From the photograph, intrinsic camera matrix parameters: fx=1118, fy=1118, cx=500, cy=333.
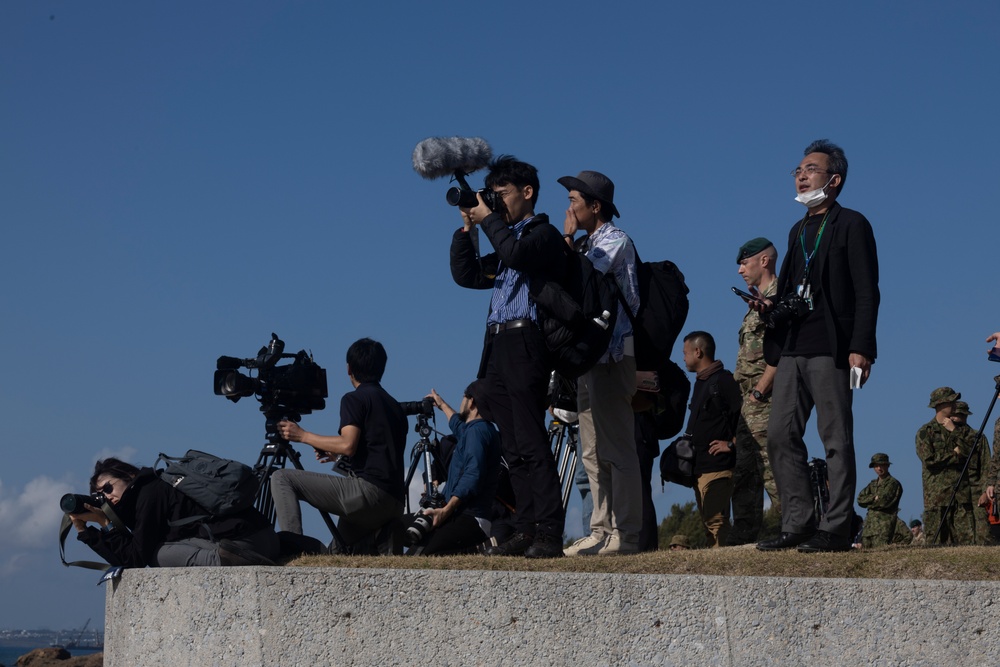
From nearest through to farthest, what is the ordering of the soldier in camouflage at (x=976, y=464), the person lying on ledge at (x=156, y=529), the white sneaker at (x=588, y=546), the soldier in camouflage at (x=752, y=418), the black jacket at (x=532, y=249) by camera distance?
1. the black jacket at (x=532, y=249)
2. the person lying on ledge at (x=156, y=529)
3. the white sneaker at (x=588, y=546)
4. the soldier in camouflage at (x=752, y=418)
5. the soldier in camouflage at (x=976, y=464)

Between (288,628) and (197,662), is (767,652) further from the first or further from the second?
(197,662)

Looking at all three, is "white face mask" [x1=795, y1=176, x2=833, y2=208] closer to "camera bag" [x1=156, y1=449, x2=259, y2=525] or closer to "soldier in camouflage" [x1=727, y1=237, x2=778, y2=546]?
"soldier in camouflage" [x1=727, y1=237, x2=778, y2=546]

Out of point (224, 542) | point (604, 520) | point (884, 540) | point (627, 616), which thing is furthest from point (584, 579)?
point (884, 540)

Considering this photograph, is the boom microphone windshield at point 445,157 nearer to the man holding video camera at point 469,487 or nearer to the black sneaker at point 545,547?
the man holding video camera at point 469,487

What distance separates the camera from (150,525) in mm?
5973

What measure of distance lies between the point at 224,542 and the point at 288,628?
0.72 m

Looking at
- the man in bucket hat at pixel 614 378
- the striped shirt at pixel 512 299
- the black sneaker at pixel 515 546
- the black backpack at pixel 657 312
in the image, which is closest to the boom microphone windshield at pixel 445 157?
the striped shirt at pixel 512 299

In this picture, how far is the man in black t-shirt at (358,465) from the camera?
6480 mm

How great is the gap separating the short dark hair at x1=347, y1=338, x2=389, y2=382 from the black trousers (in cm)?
112

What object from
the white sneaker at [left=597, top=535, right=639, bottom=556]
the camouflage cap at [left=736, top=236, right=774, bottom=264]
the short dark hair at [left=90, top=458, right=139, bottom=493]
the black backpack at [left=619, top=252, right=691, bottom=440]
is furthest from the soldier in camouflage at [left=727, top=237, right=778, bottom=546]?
the short dark hair at [left=90, top=458, right=139, bottom=493]

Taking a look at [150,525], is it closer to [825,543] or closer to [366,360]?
[366,360]

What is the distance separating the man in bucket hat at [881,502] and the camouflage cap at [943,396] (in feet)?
5.39

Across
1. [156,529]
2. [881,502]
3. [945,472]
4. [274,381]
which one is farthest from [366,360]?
[881,502]

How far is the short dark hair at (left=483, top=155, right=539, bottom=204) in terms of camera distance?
6.27 m
